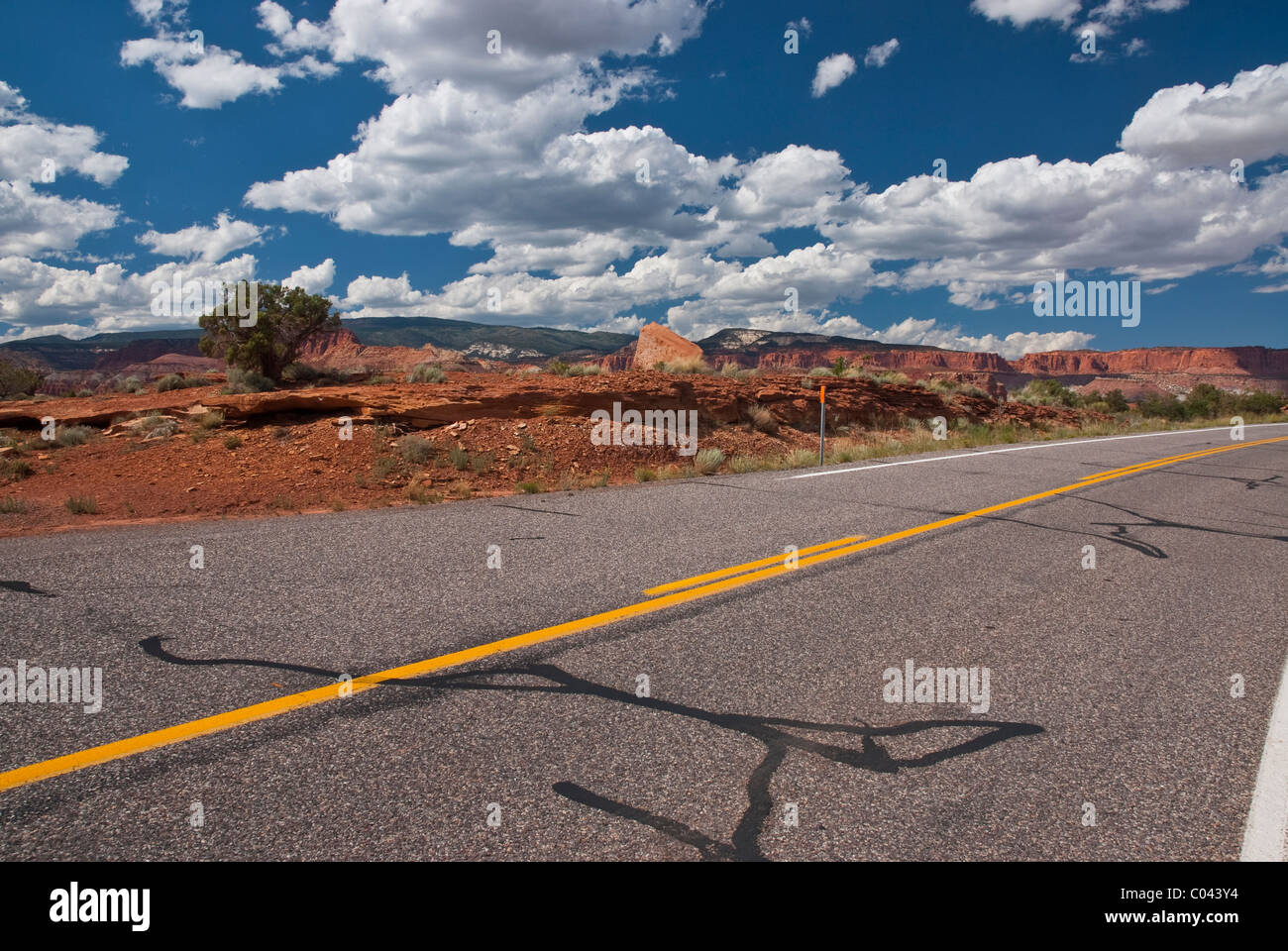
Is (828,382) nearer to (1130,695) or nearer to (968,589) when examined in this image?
(968,589)

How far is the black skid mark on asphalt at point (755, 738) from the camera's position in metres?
2.78

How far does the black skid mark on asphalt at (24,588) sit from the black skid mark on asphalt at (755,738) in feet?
11.1

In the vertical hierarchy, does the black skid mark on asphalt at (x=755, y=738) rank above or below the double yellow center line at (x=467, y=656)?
below

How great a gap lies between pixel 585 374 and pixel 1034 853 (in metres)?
20.2

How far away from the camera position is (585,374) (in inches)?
875

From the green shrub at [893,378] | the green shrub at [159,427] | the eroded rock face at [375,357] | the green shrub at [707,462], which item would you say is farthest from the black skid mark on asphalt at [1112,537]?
the eroded rock face at [375,357]

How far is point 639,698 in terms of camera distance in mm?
3887

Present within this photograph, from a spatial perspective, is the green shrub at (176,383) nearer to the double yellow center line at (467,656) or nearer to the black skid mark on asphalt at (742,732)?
the black skid mark on asphalt at (742,732)

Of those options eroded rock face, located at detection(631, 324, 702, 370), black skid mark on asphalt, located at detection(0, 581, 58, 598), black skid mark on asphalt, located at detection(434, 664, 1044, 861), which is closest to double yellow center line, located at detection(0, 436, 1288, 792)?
black skid mark on asphalt, located at detection(434, 664, 1044, 861)

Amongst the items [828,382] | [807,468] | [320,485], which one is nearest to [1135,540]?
[807,468]

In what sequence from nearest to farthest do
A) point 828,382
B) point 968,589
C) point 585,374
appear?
point 968,589
point 585,374
point 828,382

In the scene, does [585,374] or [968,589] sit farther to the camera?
[585,374]

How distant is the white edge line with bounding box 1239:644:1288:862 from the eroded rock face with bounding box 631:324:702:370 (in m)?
25.0
